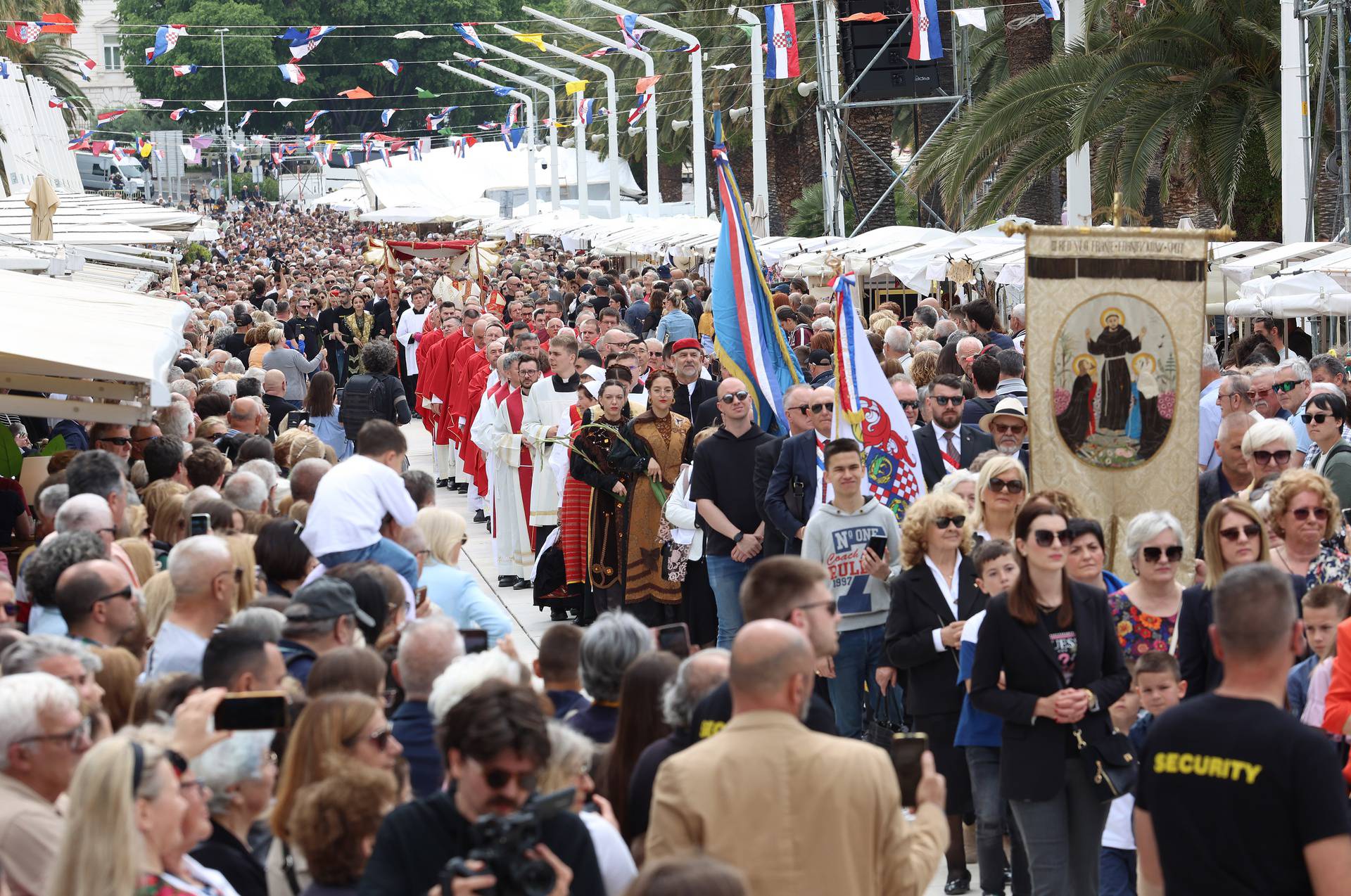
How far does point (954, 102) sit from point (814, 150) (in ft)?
29.0

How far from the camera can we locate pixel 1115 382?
8828 mm

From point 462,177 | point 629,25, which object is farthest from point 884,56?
point 462,177

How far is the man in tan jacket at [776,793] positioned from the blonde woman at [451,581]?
113 inches

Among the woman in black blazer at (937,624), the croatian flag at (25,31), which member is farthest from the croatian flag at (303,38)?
the woman in black blazer at (937,624)

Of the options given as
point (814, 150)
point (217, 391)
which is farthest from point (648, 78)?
point (217, 391)

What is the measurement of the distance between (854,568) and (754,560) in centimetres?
171

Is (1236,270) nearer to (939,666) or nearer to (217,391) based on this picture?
(217,391)

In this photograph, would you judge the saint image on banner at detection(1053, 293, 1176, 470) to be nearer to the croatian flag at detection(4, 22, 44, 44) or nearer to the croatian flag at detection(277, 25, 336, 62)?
the croatian flag at detection(4, 22, 44, 44)

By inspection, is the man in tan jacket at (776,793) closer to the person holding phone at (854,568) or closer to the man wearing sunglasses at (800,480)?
the person holding phone at (854,568)

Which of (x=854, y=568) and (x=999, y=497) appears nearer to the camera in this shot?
(x=999, y=497)

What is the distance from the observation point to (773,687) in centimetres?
397

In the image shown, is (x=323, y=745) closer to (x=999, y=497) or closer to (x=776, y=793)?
(x=776, y=793)

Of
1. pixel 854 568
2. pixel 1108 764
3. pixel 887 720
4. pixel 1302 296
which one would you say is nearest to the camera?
pixel 1108 764

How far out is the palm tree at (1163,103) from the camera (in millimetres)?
17984
